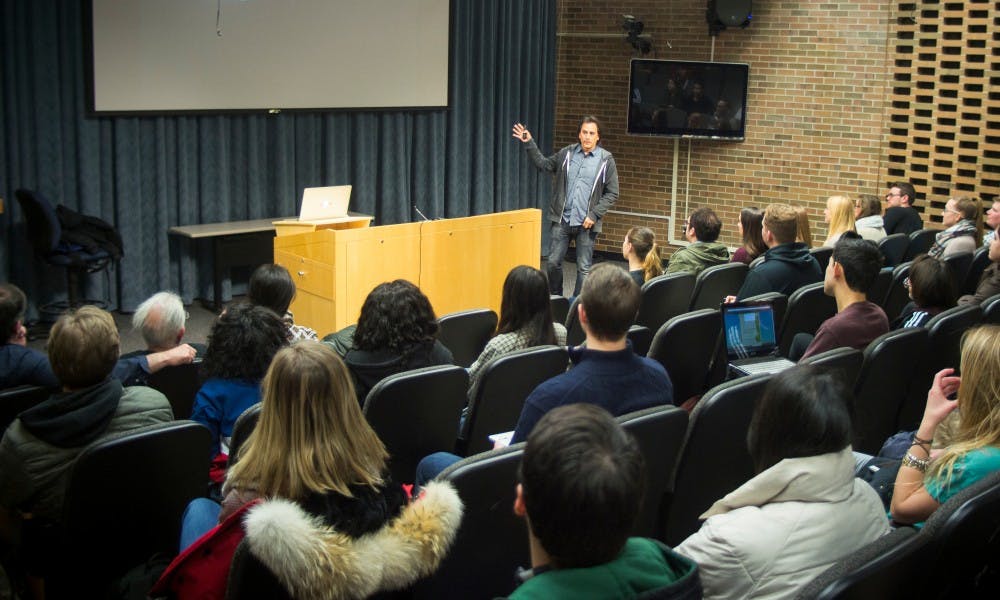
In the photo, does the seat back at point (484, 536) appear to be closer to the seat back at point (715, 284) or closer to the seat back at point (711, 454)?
the seat back at point (711, 454)

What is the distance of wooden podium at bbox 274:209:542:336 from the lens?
6.26m

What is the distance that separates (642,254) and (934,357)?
6.80ft

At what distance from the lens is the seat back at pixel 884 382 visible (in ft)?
11.7

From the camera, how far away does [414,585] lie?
92.3 inches

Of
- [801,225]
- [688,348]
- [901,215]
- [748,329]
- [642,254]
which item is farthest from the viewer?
[901,215]

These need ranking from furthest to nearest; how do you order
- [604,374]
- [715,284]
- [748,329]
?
[715,284] → [748,329] → [604,374]

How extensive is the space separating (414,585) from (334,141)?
22.8 ft

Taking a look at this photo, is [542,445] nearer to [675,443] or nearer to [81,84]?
[675,443]

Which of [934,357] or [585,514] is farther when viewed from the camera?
[934,357]

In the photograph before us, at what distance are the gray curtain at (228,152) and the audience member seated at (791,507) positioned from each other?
20.6ft

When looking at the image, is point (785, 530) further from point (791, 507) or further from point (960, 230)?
point (960, 230)

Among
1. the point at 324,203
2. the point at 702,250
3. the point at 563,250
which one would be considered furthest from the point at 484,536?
the point at 563,250

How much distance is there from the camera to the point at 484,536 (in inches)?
96.0

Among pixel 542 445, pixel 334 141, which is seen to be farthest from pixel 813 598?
pixel 334 141
